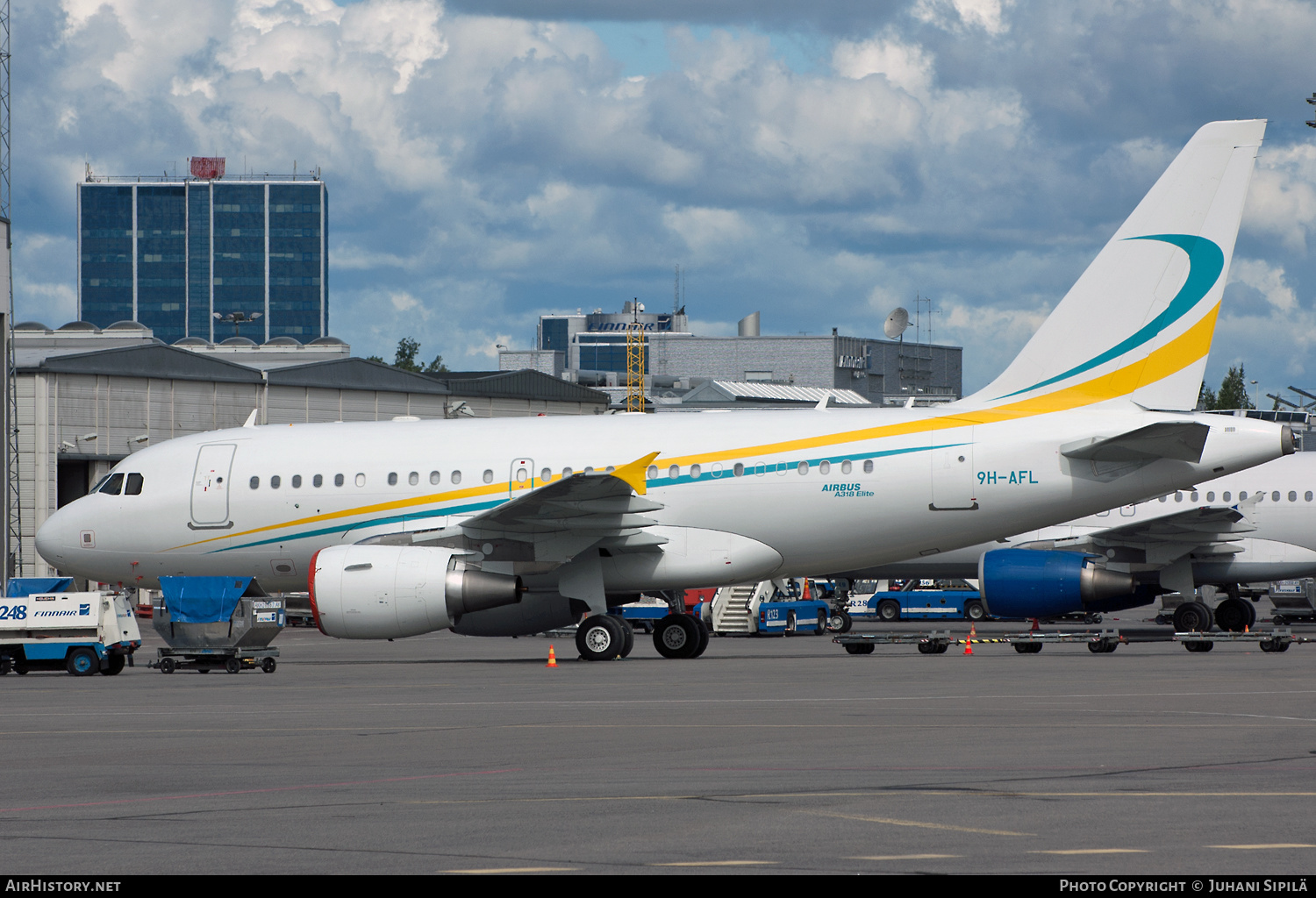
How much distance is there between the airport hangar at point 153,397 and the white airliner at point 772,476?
30.1 meters

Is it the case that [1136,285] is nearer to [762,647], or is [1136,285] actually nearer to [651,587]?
[651,587]

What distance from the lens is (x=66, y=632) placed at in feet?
78.6

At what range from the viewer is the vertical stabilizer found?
80.4ft

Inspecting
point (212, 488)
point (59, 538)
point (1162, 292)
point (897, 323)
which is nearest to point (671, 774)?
point (1162, 292)

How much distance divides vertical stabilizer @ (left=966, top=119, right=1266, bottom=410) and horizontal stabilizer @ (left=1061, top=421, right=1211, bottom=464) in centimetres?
121

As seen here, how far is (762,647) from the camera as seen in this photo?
32281 millimetres

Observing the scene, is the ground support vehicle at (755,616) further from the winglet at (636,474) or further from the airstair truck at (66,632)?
the airstair truck at (66,632)

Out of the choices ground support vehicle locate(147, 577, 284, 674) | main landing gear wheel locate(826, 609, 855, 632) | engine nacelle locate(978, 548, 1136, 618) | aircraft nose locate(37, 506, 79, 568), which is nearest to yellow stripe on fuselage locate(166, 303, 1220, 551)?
engine nacelle locate(978, 548, 1136, 618)

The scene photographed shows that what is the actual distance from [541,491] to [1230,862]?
644 inches

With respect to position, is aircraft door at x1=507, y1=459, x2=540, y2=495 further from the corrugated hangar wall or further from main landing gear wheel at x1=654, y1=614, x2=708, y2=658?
the corrugated hangar wall

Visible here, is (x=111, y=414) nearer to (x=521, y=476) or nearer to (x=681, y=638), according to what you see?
(x=521, y=476)

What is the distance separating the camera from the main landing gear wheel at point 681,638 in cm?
2667

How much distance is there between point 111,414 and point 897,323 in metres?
54.3
